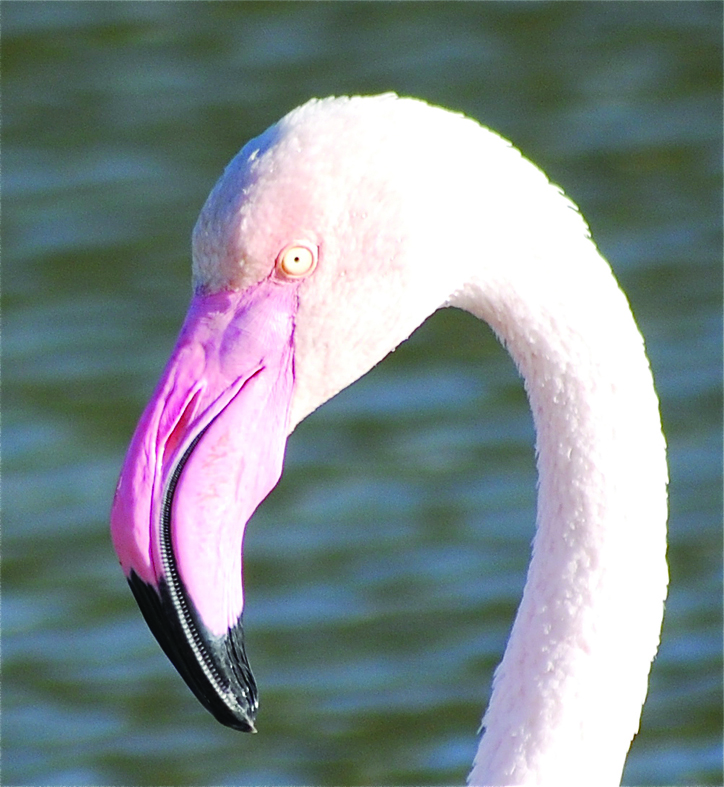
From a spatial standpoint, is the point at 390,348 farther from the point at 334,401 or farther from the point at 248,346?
the point at 334,401

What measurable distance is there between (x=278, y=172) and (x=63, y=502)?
4445 millimetres

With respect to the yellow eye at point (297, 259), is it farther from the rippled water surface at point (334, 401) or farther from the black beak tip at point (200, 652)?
the rippled water surface at point (334, 401)

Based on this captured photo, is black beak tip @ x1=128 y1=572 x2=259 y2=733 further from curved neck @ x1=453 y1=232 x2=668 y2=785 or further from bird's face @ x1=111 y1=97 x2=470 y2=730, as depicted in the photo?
curved neck @ x1=453 y1=232 x2=668 y2=785

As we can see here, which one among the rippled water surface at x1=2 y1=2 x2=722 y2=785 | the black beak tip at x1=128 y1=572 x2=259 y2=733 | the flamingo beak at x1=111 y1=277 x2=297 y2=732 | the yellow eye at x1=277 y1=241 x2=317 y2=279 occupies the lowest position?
the black beak tip at x1=128 y1=572 x2=259 y2=733

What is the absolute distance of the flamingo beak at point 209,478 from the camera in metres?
2.91

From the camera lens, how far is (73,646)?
6.49 metres

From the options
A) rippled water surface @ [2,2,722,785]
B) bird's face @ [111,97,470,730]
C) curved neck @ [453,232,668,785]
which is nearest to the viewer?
bird's face @ [111,97,470,730]

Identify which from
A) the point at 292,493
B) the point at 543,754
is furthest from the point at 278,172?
the point at 292,493

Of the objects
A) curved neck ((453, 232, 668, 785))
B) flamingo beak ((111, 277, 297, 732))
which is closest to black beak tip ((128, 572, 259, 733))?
flamingo beak ((111, 277, 297, 732))

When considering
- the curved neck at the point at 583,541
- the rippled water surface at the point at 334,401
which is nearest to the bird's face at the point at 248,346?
the curved neck at the point at 583,541

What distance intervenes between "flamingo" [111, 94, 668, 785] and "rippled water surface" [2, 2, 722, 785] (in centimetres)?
275

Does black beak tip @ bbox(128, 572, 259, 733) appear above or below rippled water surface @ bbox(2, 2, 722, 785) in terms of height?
below

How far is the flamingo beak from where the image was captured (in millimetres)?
2912

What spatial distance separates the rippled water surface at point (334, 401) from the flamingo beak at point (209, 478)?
3.00 meters
